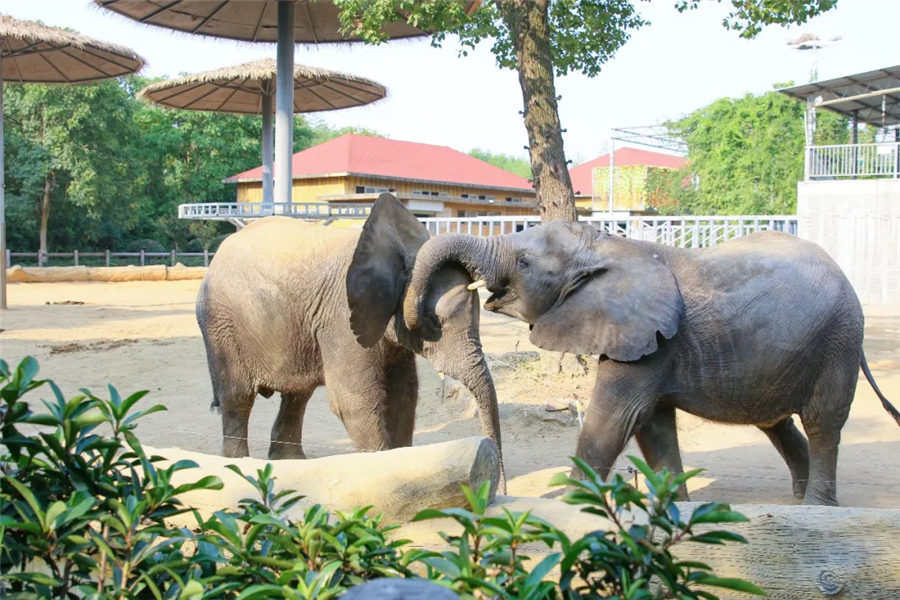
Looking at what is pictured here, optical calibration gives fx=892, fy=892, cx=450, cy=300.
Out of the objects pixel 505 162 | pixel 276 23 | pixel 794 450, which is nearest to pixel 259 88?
pixel 276 23

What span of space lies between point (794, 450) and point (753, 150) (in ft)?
114

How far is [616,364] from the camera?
185 inches

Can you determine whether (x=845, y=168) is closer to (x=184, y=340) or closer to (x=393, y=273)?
(x=184, y=340)

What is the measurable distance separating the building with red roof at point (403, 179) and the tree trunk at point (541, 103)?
861 inches

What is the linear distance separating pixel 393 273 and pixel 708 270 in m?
1.75

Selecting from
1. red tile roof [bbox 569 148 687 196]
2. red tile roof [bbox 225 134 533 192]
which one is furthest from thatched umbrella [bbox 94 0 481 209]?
red tile roof [bbox 569 148 687 196]

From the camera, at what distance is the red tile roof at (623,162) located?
56844 mm

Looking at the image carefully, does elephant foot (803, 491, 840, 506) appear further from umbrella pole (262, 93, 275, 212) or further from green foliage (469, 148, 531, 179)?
green foliage (469, 148, 531, 179)

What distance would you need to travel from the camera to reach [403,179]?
34219mm

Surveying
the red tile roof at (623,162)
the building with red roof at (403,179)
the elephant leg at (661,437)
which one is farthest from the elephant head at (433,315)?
the red tile roof at (623,162)

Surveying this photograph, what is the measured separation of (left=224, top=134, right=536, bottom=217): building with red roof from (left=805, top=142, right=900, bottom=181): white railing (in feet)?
45.7

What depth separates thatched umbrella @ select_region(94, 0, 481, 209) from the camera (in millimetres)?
14695

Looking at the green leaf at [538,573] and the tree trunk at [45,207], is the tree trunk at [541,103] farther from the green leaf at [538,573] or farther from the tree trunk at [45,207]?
the tree trunk at [45,207]

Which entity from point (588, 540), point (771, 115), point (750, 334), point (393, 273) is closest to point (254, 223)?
point (393, 273)
